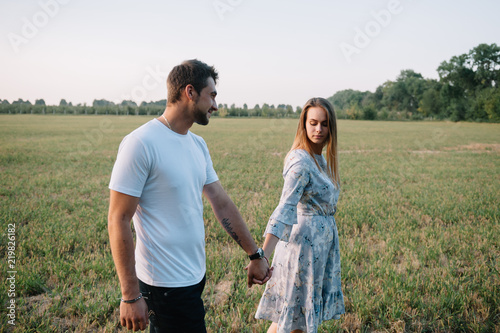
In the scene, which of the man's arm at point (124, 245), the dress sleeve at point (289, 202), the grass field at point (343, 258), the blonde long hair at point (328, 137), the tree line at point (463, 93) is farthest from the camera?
the tree line at point (463, 93)

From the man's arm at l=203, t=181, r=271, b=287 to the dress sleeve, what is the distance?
181 mm

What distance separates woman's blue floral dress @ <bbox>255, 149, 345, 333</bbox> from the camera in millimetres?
2348

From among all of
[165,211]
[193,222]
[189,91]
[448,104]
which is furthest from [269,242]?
[448,104]

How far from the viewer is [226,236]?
5.75 metres

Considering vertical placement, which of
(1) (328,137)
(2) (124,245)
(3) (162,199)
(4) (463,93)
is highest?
(4) (463,93)

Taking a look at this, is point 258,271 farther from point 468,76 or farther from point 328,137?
point 468,76

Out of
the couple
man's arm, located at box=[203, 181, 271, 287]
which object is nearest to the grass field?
the couple

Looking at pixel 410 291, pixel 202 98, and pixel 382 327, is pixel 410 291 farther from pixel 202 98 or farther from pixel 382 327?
pixel 202 98

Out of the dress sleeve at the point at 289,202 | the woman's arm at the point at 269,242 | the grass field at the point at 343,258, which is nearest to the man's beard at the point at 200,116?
the dress sleeve at the point at 289,202

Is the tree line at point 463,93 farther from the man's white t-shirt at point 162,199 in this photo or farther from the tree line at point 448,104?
the man's white t-shirt at point 162,199

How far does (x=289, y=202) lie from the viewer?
7.55 feet

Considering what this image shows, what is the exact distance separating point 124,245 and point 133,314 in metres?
0.41

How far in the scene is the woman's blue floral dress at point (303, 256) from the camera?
2.35 m

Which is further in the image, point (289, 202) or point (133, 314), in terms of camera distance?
point (289, 202)
